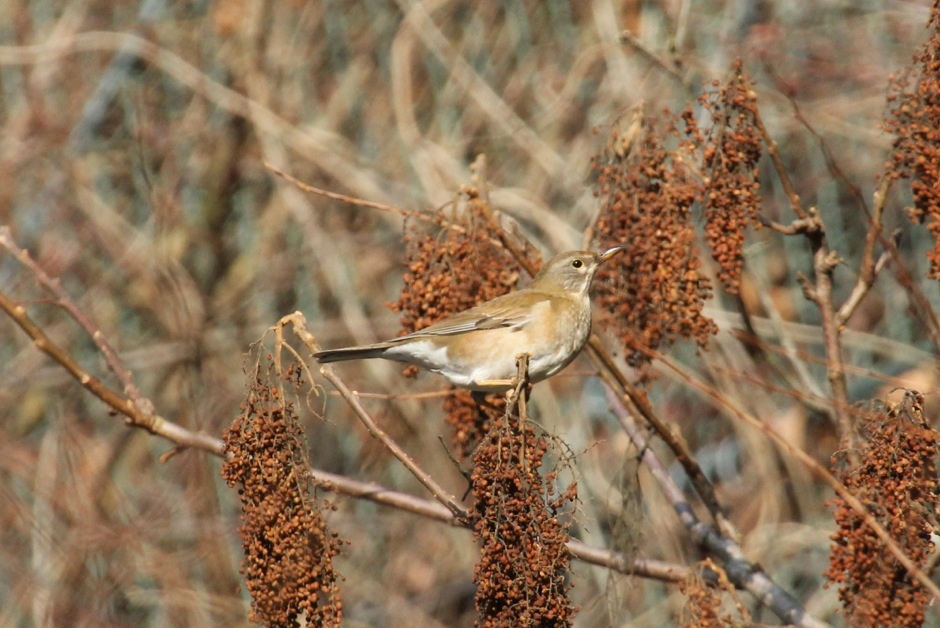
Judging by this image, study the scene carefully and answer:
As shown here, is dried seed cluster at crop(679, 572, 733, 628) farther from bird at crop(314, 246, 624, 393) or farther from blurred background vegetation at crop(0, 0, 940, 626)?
blurred background vegetation at crop(0, 0, 940, 626)

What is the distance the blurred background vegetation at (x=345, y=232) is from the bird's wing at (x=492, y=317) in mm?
1912

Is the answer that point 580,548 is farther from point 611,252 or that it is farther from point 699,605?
point 611,252

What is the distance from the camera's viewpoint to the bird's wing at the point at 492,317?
3.43 m

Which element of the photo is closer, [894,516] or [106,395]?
[894,516]

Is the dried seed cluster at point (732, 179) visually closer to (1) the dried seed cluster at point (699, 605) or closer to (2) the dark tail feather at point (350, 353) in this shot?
(1) the dried seed cluster at point (699, 605)

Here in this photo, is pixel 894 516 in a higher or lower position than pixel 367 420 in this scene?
lower

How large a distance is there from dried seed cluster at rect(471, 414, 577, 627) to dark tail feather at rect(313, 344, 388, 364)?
3.23 feet

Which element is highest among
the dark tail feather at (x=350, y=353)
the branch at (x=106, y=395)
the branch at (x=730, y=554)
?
the dark tail feather at (x=350, y=353)

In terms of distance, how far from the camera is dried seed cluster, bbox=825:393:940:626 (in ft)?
6.78

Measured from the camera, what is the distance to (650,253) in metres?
2.73

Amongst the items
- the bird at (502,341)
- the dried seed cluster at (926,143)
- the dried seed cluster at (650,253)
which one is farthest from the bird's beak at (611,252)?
the dried seed cluster at (926,143)

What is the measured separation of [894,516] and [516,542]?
0.70m

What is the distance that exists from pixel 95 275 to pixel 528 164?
8.75 feet

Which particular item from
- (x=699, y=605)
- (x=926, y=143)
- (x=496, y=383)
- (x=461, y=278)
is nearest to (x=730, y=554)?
(x=699, y=605)
